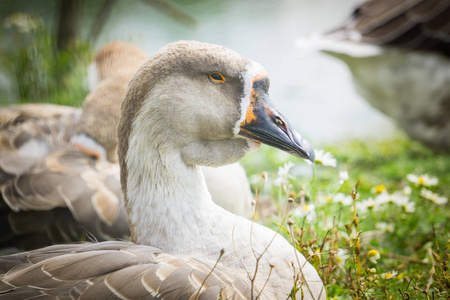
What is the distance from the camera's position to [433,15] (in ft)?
13.8

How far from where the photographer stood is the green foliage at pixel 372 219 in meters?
2.04

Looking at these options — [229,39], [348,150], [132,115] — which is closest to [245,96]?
[132,115]

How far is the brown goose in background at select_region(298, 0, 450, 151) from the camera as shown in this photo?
420 centimetres

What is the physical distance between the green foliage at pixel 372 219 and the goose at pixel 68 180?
0.53 meters

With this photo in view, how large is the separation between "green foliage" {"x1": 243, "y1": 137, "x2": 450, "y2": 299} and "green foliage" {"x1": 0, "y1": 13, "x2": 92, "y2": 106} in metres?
1.98

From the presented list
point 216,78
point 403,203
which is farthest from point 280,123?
point 403,203

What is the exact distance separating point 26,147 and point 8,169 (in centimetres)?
25

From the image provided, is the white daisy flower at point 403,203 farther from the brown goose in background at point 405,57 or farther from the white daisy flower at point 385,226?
the brown goose in background at point 405,57

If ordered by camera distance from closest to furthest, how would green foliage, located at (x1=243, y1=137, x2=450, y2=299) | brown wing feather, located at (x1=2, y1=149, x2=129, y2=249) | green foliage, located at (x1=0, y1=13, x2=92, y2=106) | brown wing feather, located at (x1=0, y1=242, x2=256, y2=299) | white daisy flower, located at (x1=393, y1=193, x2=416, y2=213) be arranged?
brown wing feather, located at (x1=0, y1=242, x2=256, y2=299)
green foliage, located at (x1=243, y1=137, x2=450, y2=299)
brown wing feather, located at (x1=2, y1=149, x2=129, y2=249)
white daisy flower, located at (x1=393, y1=193, x2=416, y2=213)
green foliage, located at (x1=0, y1=13, x2=92, y2=106)

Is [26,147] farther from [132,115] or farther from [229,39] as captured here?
[229,39]

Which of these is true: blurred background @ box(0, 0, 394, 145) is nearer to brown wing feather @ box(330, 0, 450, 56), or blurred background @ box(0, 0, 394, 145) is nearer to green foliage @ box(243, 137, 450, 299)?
brown wing feather @ box(330, 0, 450, 56)

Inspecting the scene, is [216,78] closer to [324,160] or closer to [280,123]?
[280,123]

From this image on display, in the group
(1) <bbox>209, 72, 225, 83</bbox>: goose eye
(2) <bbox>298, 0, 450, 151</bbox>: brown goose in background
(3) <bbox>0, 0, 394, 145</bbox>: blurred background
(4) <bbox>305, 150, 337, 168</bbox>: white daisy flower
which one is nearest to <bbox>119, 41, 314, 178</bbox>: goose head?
(1) <bbox>209, 72, 225, 83</bbox>: goose eye

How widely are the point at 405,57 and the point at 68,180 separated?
3.21m
